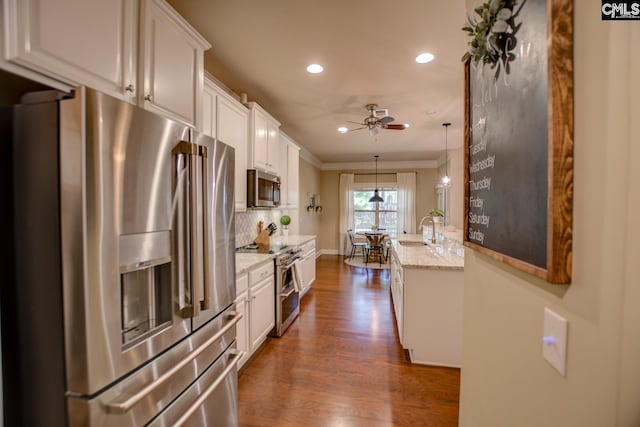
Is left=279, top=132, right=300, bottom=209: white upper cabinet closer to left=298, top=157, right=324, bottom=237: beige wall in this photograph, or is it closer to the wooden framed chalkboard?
left=298, top=157, right=324, bottom=237: beige wall

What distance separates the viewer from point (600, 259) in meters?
0.49

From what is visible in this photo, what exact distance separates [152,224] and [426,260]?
2.35m

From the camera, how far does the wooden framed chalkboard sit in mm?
558

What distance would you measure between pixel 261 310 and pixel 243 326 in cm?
34

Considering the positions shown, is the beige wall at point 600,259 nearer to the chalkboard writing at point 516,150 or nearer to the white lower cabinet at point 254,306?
the chalkboard writing at point 516,150

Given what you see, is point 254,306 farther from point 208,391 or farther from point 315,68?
point 315,68

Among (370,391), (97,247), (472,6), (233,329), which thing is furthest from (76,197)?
(370,391)

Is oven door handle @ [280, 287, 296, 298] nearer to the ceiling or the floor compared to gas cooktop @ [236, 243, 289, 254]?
nearer to the floor

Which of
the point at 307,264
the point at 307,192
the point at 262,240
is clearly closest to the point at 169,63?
the point at 262,240

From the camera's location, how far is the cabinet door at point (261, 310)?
98.2 inches

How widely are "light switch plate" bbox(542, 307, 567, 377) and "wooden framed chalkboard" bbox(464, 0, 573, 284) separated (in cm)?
10

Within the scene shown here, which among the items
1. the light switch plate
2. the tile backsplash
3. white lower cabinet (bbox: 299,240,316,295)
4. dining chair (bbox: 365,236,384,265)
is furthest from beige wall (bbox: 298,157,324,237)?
the light switch plate

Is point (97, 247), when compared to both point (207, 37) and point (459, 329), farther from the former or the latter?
point (459, 329)

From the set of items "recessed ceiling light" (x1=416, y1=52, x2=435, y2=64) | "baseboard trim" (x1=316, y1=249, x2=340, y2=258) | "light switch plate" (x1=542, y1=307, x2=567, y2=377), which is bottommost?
"baseboard trim" (x1=316, y1=249, x2=340, y2=258)
